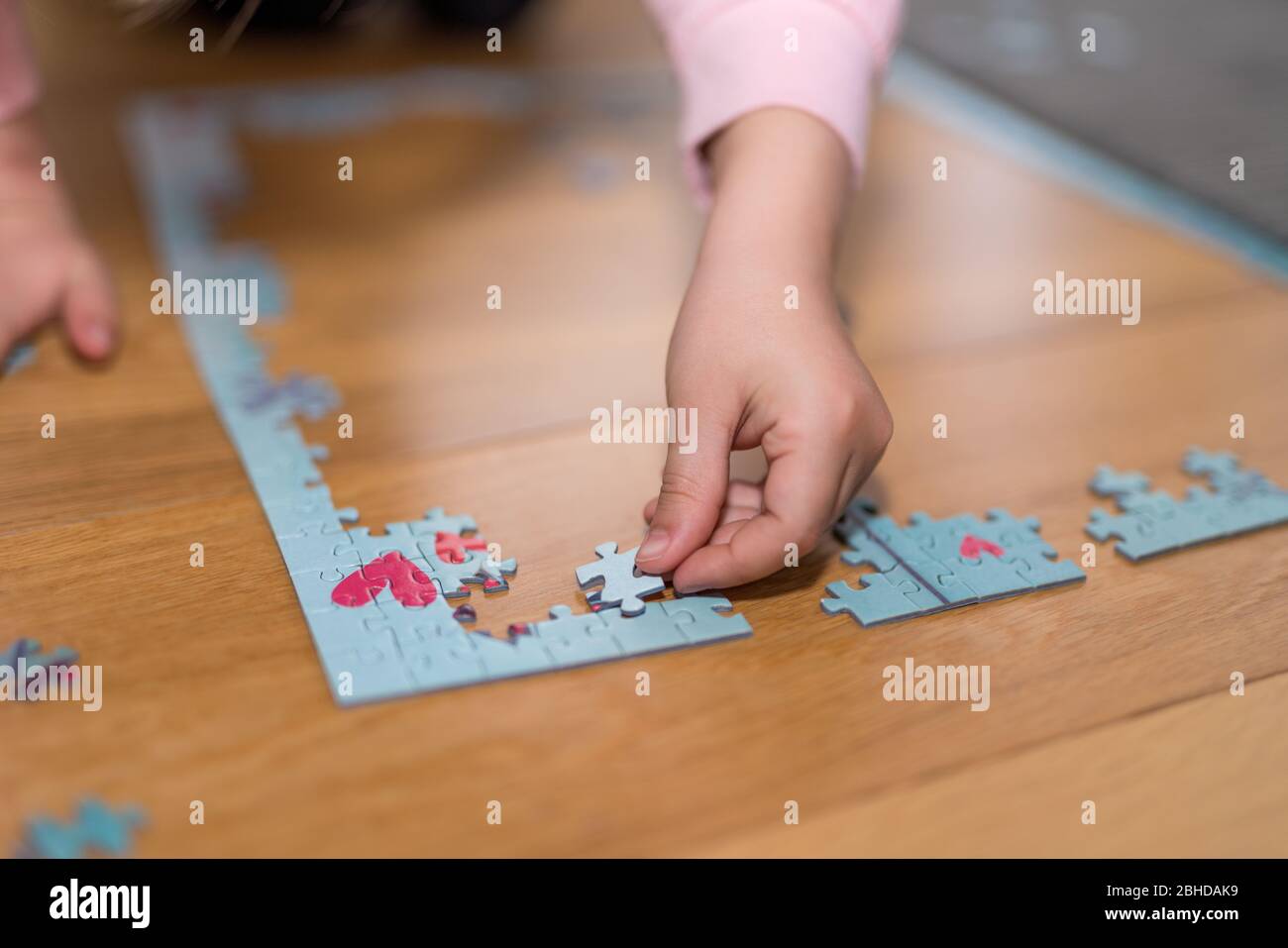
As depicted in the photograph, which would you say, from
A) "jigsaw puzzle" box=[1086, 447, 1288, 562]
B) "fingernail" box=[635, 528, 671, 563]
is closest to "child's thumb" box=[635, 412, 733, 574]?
"fingernail" box=[635, 528, 671, 563]

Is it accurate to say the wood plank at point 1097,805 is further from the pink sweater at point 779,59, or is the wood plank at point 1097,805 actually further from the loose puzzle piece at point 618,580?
the pink sweater at point 779,59

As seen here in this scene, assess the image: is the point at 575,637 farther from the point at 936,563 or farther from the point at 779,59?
the point at 779,59

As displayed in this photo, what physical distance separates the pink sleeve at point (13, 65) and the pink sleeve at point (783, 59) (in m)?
0.59

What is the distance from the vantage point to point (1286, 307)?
124cm

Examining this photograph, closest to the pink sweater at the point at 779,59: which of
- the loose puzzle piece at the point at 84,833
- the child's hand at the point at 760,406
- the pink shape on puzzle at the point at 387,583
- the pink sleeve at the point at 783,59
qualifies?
the pink sleeve at the point at 783,59

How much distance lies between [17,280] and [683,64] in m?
0.60

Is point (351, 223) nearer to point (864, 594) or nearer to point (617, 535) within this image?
point (617, 535)

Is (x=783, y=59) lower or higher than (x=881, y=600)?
higher

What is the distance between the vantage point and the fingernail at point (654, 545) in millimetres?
795

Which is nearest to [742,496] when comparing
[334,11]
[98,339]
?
[98,339]

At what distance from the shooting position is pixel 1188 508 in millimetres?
928

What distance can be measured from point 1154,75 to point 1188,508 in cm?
102

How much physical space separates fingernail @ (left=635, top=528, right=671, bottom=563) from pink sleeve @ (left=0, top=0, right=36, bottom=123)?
0.73m
